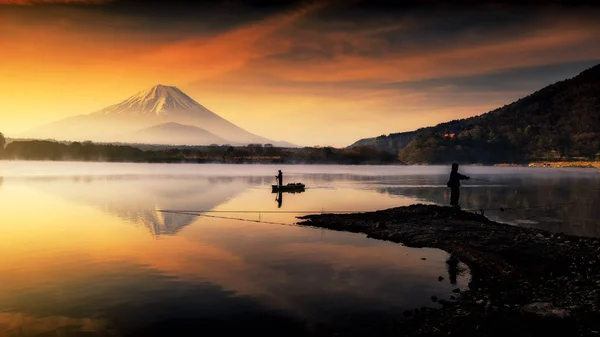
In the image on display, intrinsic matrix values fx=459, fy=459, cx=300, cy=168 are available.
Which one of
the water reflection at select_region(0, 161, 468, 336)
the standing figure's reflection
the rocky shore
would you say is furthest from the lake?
the rocky shore

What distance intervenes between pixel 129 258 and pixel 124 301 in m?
8.02

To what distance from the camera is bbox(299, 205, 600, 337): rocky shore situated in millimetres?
12047

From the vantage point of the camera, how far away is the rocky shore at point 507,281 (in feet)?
39.5

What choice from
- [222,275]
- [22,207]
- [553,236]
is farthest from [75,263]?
[22,207]

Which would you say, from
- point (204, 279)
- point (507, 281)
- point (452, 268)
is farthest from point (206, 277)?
point (507, 281)

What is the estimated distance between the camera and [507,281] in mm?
16906

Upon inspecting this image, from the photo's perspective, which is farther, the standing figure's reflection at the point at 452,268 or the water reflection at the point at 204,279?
the standing figure's reflection at the point at 452,268

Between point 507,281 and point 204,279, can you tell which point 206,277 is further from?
point 507,281

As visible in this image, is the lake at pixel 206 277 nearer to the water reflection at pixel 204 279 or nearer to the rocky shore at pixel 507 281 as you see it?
the water reflection at pixel 204 279

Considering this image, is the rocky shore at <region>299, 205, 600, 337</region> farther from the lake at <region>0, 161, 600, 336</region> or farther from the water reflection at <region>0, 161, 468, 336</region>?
the water reflection at <region>0, 161, 468, 336</region>

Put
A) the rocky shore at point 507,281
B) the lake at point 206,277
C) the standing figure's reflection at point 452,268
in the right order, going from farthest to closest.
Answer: the standing figure's reflection at point 452,268 < the lake at point 206,277 < the rocky shore at point 507,281

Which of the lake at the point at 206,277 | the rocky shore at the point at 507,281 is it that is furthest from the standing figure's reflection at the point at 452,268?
the rocky shore at the point at 507,281

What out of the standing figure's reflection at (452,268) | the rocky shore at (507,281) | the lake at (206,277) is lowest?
the lake at (206,277)

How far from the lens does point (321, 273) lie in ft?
64.9
